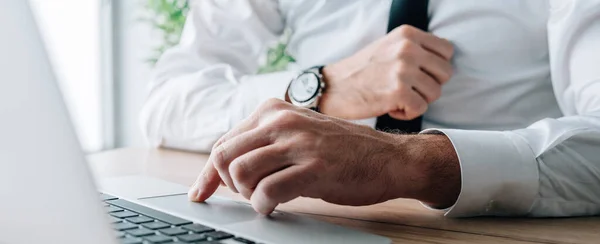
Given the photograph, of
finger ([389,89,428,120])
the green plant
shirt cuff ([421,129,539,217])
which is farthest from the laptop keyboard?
the green plant

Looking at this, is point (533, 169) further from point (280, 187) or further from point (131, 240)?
point (131, 240)

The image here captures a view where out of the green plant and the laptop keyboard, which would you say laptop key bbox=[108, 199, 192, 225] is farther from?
the green plant

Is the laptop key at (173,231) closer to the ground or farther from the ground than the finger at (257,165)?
closer to the ground

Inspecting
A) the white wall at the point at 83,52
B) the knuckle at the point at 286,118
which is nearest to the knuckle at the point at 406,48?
the knuckle at the point at 286,118

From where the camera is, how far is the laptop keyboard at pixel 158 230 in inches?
15.5

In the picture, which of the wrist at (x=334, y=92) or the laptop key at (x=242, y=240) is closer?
the laptop key at (x=242, y=240)

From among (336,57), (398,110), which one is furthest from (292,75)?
(398,110)

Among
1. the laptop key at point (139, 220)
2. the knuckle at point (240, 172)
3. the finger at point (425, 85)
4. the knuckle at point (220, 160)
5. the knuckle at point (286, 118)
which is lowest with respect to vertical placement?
the laptop key at point (139, 220)

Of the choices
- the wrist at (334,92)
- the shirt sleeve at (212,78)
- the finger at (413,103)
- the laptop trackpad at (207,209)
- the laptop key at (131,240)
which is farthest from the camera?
the shirt sleeve at (212,78)

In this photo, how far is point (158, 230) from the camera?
0.42 metres

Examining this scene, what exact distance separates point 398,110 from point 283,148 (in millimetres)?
487

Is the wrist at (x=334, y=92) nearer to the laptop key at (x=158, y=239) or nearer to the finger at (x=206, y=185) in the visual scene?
the finger at (x=206, y=185)

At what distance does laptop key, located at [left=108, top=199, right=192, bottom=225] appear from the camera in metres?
0.46

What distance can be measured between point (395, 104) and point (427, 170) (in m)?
0.37
